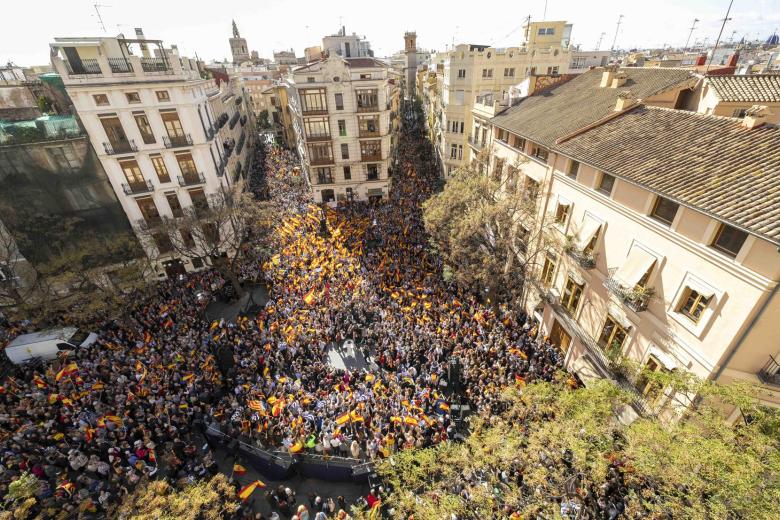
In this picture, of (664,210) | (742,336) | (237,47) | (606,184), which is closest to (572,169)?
(606,184)

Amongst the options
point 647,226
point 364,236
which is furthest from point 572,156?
point 364,236

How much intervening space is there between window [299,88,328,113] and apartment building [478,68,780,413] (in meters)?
23.6

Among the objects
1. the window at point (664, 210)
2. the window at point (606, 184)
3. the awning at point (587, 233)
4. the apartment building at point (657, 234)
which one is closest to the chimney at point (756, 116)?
the apartment building at point (657, 234)

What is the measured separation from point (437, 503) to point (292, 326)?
49.1ft

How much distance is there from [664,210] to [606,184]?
3588mm

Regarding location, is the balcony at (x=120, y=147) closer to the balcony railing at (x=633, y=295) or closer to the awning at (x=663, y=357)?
the balcony railing at (x=633, y=295)

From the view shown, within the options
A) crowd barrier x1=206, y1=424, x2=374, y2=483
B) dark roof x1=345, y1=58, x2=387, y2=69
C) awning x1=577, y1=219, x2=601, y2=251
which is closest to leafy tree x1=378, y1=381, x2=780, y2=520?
crowd barrier x1=206, y1=424, x2=374, y2=483

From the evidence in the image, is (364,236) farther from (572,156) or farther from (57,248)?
(57,248)

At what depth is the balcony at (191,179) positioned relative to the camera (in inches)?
1164

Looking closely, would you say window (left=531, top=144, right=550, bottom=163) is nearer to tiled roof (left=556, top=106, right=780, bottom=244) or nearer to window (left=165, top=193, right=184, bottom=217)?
tiled roof (left=556, top=106, right=780, bottom=244)

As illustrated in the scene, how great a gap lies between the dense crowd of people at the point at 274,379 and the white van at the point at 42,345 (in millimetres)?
1276

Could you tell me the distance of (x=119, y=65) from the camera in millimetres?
25062

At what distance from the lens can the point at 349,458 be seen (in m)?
17.1

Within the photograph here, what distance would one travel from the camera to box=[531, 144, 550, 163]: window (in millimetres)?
22328
